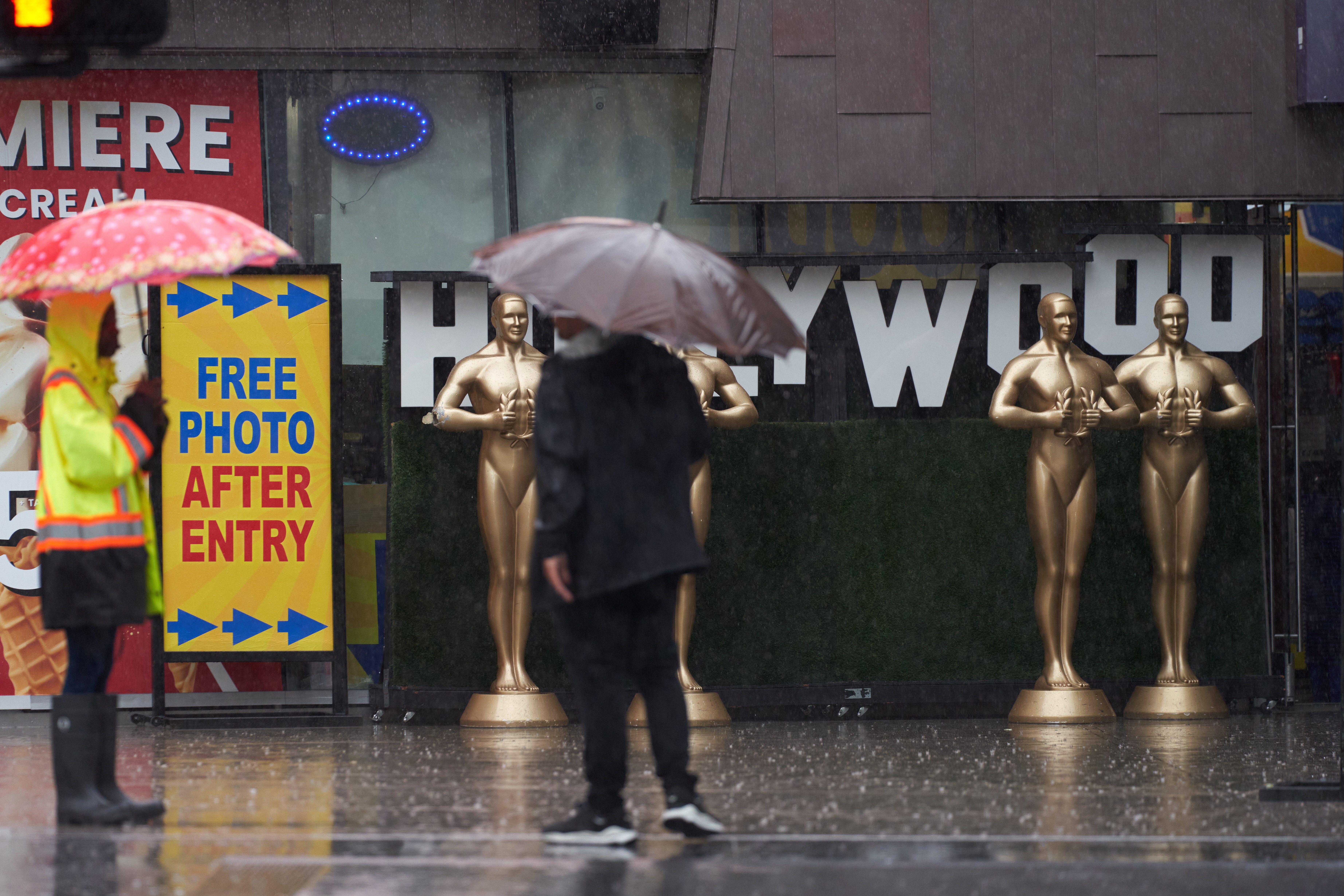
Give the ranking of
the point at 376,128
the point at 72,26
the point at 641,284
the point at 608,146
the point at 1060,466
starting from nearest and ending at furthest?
the point at 641,284 → the point at 72,26 → the point at 1060,466 → the point at 376,128 → the point at 608,146

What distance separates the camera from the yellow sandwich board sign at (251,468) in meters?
8.70

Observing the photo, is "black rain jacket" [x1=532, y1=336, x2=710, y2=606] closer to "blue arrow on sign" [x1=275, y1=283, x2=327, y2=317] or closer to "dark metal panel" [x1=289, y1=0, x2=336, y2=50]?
"blue arrow on sign" [x1=275, y1=283, x2=327, y2=317]

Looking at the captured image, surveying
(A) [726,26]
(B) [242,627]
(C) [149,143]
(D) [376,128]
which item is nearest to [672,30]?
(A) [726,26]

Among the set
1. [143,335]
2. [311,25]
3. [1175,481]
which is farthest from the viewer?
[143,335]

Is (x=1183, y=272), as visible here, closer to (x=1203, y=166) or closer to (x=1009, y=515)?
(x=1203, y=166)

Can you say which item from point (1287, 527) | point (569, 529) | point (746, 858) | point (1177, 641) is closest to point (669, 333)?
point (569, 529)

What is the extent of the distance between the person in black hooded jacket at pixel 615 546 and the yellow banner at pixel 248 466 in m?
3.88

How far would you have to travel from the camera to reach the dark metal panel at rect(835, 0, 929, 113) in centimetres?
905

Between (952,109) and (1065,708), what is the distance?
3.24 meters

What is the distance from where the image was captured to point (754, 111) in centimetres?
904

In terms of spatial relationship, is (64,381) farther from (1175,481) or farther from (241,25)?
(1175,481)

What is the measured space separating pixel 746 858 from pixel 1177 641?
4.79 meters

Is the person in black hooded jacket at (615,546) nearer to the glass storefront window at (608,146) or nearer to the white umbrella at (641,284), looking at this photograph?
the white umbrella at (641,284)

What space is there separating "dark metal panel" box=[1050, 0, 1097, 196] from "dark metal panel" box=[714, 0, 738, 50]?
5.62ft
